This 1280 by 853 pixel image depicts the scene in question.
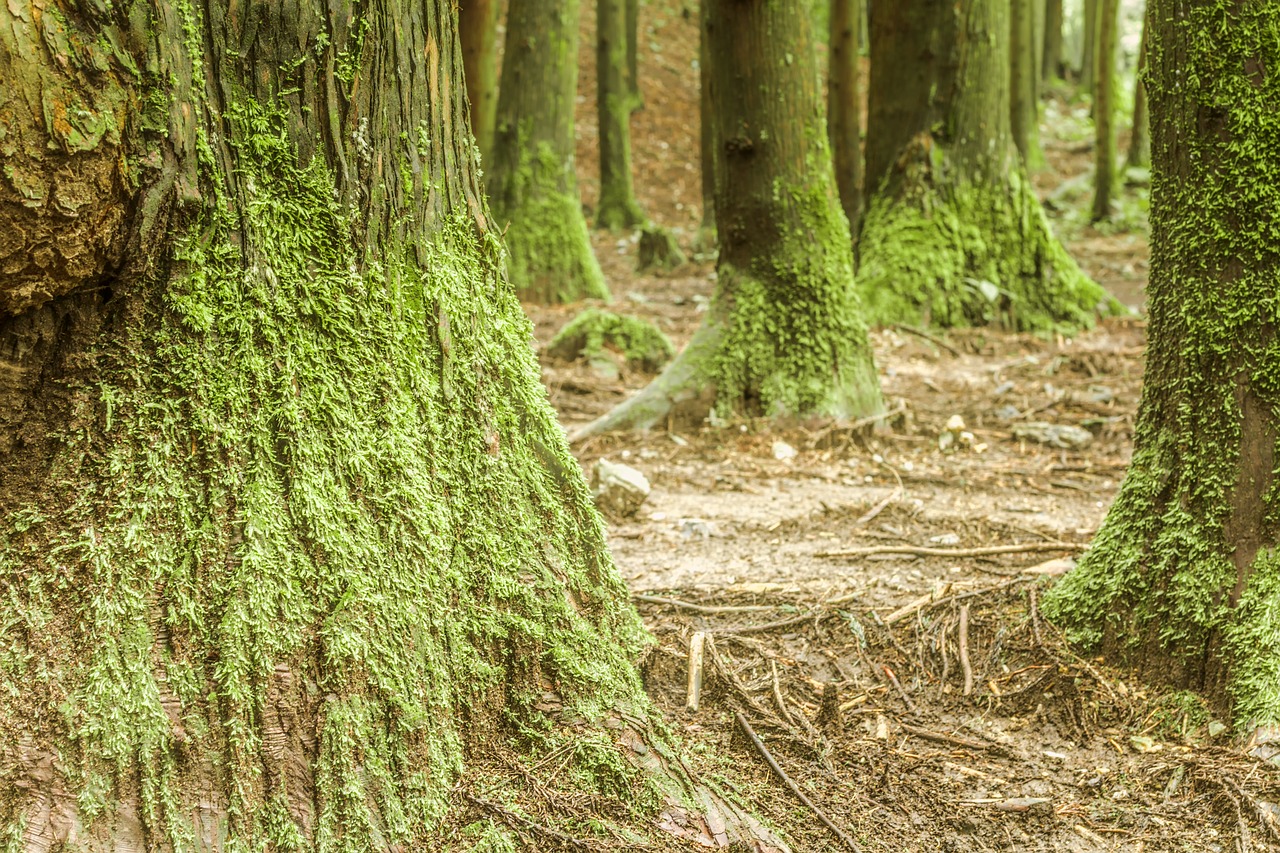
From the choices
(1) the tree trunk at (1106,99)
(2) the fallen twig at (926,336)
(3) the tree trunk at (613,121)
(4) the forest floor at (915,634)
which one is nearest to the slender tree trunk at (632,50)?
(3) the tree trunk at (613,121)

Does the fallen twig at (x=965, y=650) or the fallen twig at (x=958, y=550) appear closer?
the fallen twig at (x=965, y=650)

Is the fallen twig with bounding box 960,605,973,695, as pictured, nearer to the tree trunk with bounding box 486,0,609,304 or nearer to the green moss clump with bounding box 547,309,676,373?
the green moss clump with bounding box 547,309,676,373

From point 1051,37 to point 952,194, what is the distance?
816 inches

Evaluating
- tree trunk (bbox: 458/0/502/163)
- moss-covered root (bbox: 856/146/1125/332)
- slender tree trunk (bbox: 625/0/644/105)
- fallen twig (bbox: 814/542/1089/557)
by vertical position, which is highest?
slender tree trunk (bbox: 625/0/644/105)

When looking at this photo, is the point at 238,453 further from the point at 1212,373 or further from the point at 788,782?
the point at 1212,373

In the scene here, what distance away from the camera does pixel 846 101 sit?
1048 centimetres

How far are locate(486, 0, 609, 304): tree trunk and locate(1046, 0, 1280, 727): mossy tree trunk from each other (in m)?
8.31

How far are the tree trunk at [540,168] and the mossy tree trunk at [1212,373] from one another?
831 cm

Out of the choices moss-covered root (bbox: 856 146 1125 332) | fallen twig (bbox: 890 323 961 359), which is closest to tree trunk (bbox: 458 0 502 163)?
moss-covered root (bbox: 856 146 1125 332)

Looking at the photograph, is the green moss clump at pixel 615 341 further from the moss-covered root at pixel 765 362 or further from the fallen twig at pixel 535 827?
the fallen twig at pixel 535 827

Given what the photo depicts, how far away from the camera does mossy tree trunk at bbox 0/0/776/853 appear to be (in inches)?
66.0

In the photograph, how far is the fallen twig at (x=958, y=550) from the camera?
4008mm

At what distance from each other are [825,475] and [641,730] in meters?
3.47

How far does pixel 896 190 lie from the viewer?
953cm
